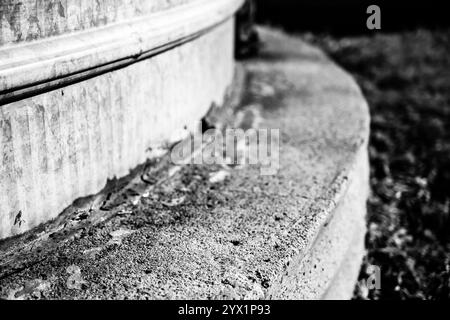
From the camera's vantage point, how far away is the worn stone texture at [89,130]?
1841 millimetres

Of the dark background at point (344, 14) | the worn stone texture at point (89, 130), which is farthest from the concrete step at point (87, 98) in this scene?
the dark background at point (344, 14)

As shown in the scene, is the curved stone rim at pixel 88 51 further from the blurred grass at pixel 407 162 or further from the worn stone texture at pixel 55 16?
the blurred grass at pixel 407 162

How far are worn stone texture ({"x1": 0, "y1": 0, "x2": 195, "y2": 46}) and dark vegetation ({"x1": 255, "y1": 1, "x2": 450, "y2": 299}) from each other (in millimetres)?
1792

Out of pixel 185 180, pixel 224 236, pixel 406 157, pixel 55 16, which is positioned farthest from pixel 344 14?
pixel 55 16

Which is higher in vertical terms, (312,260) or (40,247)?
(40,247)

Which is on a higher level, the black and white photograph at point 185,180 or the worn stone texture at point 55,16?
the worn stone texture at point 55,16

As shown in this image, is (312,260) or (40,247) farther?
(312,260)

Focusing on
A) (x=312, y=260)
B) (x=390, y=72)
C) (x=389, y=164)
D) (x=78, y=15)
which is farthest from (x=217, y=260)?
(x=390, y=72)

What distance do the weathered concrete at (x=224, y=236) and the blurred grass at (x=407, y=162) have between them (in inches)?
10.5

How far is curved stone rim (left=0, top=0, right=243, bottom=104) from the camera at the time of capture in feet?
5.65

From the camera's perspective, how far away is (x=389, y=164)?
394 centimetres

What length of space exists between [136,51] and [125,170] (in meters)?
0.53
